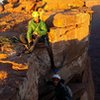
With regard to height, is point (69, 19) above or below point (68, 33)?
above

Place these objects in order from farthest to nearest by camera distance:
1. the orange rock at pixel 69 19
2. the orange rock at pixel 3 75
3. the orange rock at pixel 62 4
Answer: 1. the orange rock at pixel 62 4
2. the orange rock at pixel 69 19
3. the orange rock at pixel 3 75

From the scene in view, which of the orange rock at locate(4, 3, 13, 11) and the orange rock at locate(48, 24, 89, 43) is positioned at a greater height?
the orange rock at locate(48, 24, 89, 43)

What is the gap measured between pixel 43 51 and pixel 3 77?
3950 millimetres

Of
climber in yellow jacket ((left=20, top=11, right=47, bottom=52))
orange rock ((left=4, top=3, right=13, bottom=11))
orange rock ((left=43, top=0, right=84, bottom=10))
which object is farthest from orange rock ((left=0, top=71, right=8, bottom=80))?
orange rock ((left=4, top=3, right=13, bottom=11))

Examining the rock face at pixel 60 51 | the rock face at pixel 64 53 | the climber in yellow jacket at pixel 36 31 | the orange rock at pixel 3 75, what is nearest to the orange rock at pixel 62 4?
the rock face at pixel 60 51

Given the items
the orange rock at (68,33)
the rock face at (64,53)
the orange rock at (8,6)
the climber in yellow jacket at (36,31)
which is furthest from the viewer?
the orange rock at (8,6)

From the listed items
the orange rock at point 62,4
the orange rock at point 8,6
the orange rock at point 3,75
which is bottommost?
the orange rock at point 8,6

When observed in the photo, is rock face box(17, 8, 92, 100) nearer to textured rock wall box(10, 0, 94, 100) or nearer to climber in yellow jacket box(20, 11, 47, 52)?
textured rock wall box(10, 0, 94, 100)

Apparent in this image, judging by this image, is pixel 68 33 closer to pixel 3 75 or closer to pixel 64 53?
pixel 64 53

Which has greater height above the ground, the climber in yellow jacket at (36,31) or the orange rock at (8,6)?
the climber in yellow jacket at (36,31)

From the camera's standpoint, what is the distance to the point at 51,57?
16281mm

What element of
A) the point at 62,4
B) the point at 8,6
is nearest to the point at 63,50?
the point at 62,4

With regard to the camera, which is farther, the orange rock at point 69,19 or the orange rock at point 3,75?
the orange rock at point 69,19

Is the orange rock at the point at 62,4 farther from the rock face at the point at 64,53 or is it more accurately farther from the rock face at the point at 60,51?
the rock face at the point at 64,53
